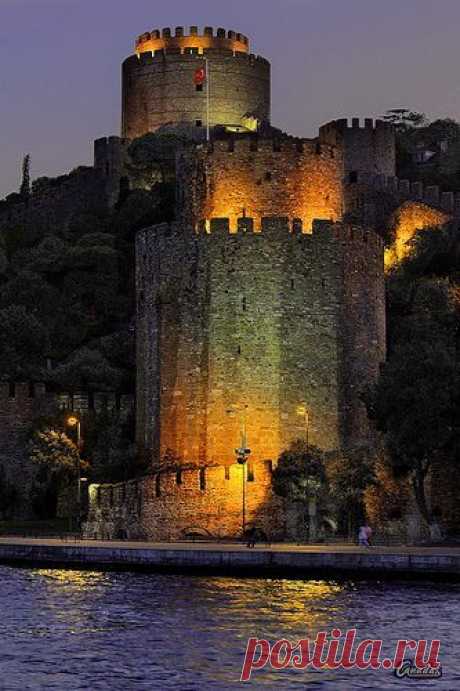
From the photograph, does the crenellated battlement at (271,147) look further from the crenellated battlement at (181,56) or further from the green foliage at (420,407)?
the crenellated battlement at (181,56)

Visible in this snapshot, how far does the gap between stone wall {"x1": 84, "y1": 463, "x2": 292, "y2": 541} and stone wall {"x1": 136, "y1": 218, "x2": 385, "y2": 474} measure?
219 cm

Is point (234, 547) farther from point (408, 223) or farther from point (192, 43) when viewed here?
point (192, 43)

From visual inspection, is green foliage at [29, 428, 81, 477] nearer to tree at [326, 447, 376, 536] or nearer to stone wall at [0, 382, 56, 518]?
stone wall at [0, 382, 56, 518]

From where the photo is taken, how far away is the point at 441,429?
175ft

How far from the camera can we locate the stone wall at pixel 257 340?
194ft

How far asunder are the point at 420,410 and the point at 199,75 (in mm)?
41116

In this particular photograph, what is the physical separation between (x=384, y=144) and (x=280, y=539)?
112ft

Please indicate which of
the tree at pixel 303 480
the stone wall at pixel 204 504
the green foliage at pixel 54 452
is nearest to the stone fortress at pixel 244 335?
the stone wall at pixel 204 504

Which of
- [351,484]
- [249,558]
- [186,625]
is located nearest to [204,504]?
[351,484]

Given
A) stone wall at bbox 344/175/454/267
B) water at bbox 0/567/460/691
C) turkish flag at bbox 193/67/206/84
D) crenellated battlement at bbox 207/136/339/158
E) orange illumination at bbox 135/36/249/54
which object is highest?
orange illumination at bbox 135/36/249/54

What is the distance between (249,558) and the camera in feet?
159

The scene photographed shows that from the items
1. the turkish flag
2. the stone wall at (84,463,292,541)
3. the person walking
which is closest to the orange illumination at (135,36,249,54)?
the turkish flag

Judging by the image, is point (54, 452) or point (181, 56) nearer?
point (54, 452)

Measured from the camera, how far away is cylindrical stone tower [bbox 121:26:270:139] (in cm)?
9694
